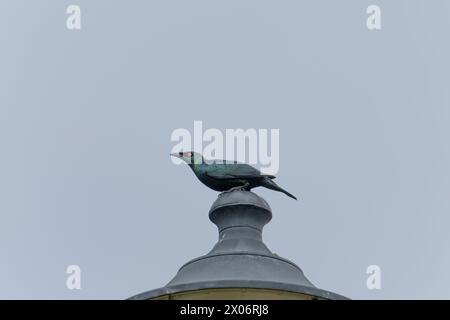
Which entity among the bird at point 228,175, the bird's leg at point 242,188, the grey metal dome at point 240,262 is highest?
the bird at point 228,175

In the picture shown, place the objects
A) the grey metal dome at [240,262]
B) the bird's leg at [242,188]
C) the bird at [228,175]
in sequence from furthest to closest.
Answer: the bird at [228,175]
the bird's leg at [242,188]
the grey metal dome at [240,262]

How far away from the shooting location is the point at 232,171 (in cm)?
1080

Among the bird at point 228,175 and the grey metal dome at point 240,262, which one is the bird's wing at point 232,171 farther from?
the grey metal dome at point 240,262

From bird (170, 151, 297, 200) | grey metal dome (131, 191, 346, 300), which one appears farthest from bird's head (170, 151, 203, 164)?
grey metal dome (131, 191, 346, 300)

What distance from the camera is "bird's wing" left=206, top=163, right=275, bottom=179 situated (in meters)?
10.8

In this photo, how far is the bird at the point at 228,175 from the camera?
1076cm

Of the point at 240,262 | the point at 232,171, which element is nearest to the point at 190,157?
the point at 232,171

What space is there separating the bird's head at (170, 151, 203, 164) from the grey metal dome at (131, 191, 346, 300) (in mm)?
648

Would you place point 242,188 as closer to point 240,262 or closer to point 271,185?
point 271,185

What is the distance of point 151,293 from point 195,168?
64.4 inches

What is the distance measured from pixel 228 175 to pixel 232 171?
0.14 ft

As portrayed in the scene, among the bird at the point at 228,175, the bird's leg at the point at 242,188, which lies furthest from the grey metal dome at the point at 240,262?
the bird at the point at 228,175
